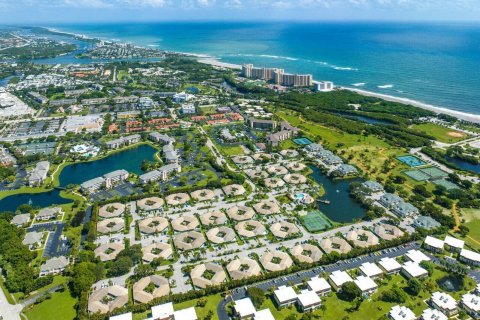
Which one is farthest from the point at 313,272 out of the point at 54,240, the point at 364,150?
the point at 364,150

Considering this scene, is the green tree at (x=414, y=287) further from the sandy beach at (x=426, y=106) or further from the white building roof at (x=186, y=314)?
the sandy beach at (x=426, y=106)

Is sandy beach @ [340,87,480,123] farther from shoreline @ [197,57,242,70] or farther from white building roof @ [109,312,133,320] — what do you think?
white building roof @ [109,312,133,320]

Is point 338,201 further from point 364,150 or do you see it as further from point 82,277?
point 82,277

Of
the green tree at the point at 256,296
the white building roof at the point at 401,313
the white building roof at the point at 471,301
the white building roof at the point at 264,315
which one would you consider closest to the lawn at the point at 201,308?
the green tree at the point at 256,296

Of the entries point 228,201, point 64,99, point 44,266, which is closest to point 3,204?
point 44,266

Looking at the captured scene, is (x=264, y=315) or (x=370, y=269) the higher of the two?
(x=370, y=269)

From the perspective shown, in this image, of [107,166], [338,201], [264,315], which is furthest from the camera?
[107,166]
